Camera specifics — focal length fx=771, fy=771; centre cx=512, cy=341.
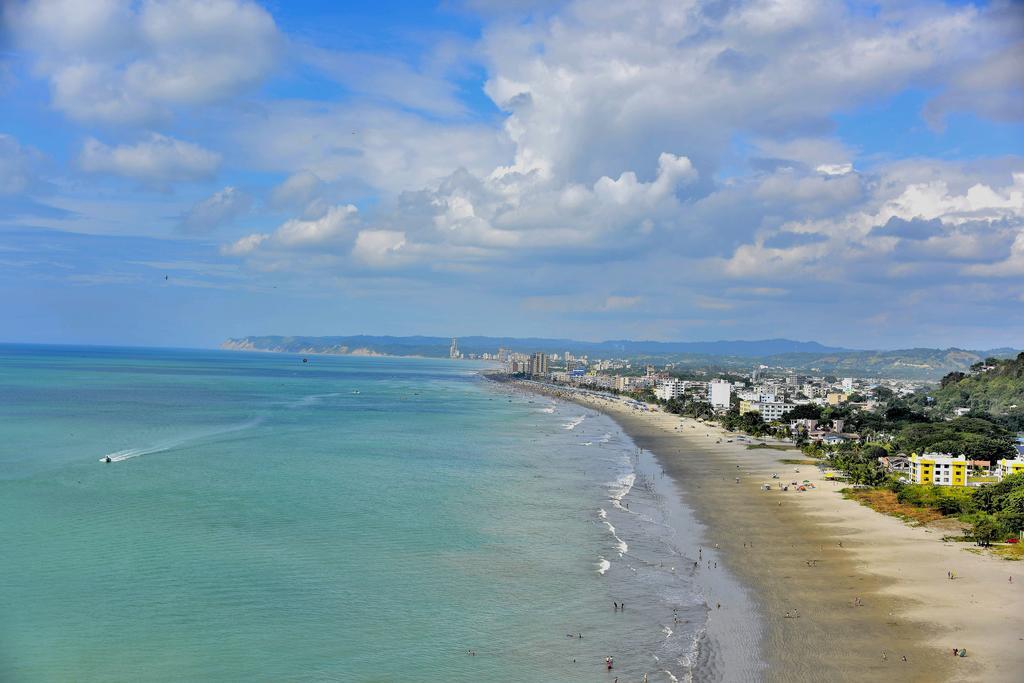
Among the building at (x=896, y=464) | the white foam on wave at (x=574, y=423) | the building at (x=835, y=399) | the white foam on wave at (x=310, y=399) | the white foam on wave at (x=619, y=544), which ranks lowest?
the white foam on wave at (x=574, y=423)

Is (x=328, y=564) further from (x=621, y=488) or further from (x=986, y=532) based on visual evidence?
(x=986, y=532)

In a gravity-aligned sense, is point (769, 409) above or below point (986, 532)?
below

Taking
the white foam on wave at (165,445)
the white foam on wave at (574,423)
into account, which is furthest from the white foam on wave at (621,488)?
the white foam on wave at (574,423)

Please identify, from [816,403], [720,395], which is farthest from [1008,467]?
[720,395]

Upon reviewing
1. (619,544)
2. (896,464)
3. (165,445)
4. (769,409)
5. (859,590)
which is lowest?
(165,445)

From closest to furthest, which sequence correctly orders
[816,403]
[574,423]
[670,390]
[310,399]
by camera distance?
1. [574,423]
2. [310,399]
3. [816,403]
4. [670,390]

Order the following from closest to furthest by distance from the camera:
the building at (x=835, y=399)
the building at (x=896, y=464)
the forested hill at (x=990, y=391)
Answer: the building at (x=896, y=464)
the forested hill at (x=990, y=391)
the building at (x=835, y=399)

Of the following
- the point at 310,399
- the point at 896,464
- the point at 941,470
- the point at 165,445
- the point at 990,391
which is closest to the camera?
the point at 941,470

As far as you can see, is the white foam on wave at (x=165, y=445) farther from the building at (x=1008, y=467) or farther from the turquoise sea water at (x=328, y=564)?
the building at (x=1008, y=467)
